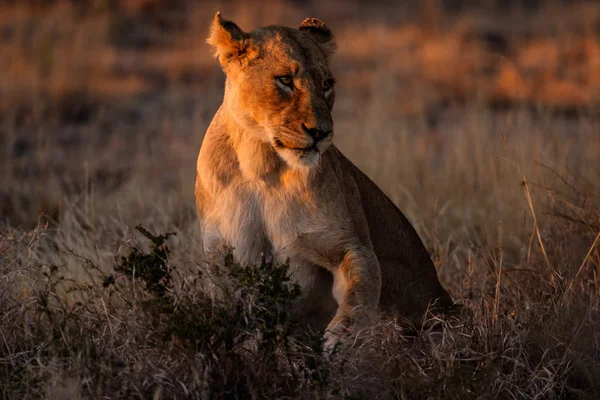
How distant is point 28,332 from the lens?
13.8 ft

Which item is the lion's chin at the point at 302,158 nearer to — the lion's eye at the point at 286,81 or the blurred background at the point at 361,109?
the lion's eye at the point at 286,81

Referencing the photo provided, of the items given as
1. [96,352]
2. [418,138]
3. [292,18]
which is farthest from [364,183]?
[292,18]

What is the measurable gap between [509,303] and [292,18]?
11.5m

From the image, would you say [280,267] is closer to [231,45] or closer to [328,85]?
[328,85]

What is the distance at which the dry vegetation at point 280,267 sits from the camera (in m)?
3.98

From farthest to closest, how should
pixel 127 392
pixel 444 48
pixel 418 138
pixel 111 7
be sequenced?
1. pixel 111 7
2. pixel 444 48
3. pixel 418 138
4. pixel 127 392

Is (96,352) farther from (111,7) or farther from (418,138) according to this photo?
(111,7)

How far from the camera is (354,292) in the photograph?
425 cm

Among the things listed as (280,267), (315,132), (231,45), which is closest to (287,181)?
(315,132)

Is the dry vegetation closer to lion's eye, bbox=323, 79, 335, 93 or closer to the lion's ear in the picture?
lion's eye, bbox=323, 79, 335, 93

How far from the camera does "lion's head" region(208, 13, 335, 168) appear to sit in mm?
4148

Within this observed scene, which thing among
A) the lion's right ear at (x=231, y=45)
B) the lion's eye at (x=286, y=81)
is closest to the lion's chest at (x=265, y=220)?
the lion's eye at (x=286, y=81)

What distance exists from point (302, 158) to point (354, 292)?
1.95ft

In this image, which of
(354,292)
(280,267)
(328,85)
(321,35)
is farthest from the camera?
(321,35)
